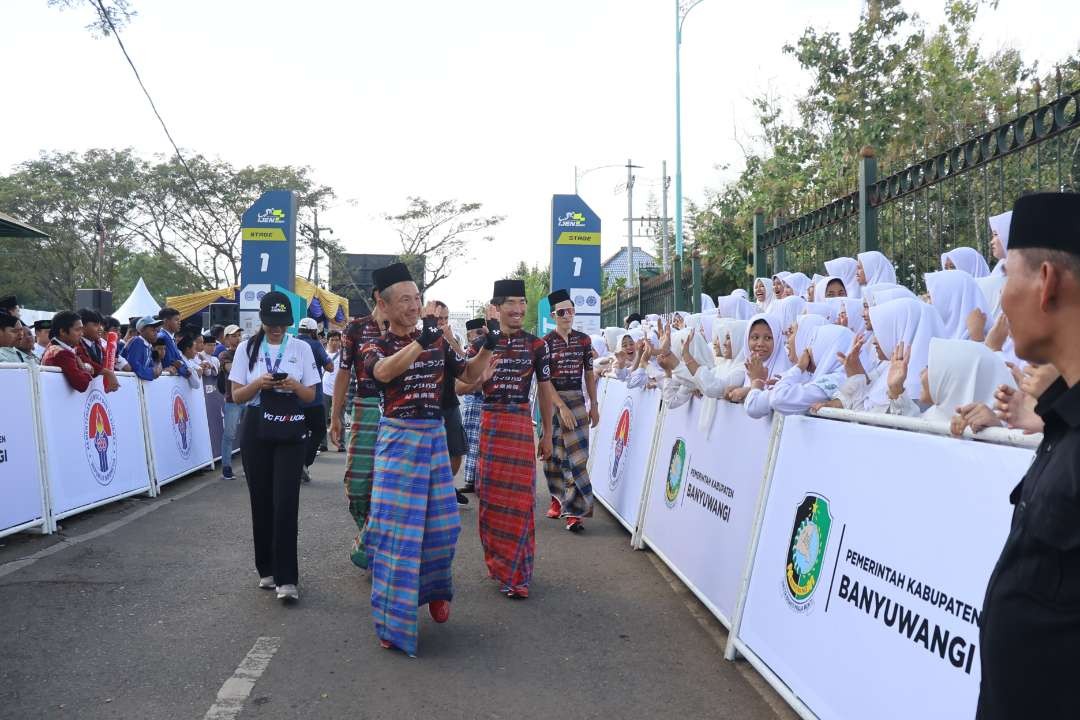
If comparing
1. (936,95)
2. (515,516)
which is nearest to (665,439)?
(515,516)

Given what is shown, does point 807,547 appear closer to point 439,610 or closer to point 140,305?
point 439,610

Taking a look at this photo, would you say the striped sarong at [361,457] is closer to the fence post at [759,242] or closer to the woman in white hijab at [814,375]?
the woman in white hijab at [814,375]

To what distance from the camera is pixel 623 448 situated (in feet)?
28.9

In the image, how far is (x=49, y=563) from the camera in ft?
21.7

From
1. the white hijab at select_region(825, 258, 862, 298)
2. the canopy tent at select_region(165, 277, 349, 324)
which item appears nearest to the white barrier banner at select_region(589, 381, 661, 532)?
the white hijab at select_region(825, 258, 862, 298)

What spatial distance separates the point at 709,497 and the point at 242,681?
9.42ft

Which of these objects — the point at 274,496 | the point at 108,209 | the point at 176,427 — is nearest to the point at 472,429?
the point at 176,427

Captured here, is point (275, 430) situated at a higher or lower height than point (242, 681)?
higher

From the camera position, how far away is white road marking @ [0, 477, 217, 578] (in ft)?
21.4

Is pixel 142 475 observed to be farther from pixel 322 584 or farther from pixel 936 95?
pixel 936 95

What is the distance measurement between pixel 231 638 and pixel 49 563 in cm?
239

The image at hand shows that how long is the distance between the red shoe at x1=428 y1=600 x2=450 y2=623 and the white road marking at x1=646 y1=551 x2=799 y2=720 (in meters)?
1.47

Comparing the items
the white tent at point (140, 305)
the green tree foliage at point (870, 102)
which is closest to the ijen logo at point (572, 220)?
the green tree foliage at point (870, 102)

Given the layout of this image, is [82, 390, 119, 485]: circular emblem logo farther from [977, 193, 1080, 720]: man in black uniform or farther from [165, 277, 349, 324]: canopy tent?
[165, 277, 349, 324]: canopy tent
